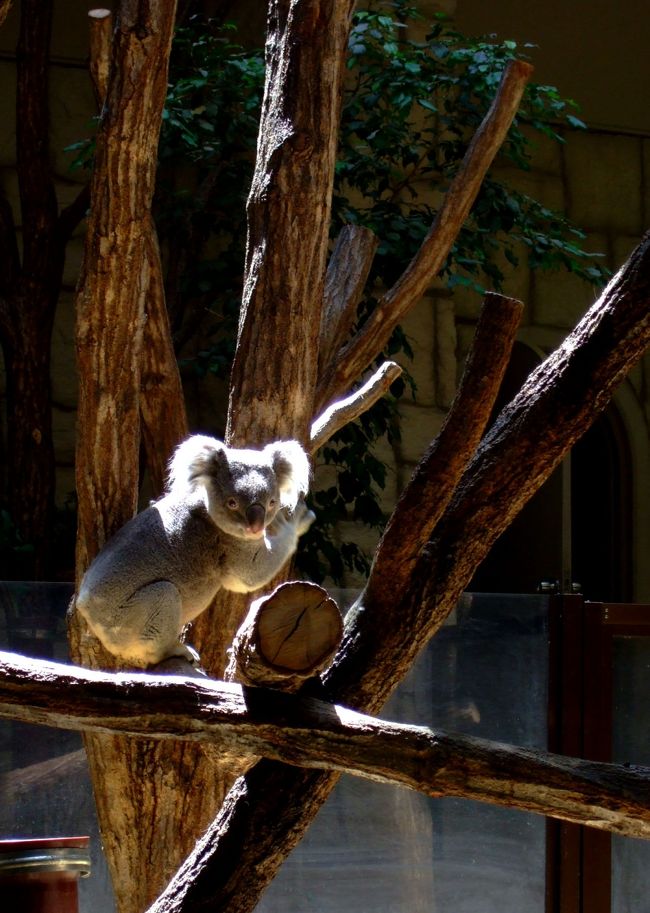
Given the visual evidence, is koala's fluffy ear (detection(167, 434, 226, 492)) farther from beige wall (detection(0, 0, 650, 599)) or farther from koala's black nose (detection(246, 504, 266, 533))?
beige wall (detection(0, 0, 650, 599))

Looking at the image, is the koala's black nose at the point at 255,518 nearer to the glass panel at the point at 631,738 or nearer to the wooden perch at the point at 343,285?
the wooden perch at the point at 343,285

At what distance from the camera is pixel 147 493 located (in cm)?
528

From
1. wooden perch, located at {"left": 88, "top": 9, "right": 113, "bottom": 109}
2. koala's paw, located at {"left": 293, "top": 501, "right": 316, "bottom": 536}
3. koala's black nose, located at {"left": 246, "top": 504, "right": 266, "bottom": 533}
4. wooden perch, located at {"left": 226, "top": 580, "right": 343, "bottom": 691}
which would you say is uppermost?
wooden perch, located at {"left": 88, "top": 9, "right": 113, "bottom": 109}

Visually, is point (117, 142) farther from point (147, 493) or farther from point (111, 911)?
point (147, 493)

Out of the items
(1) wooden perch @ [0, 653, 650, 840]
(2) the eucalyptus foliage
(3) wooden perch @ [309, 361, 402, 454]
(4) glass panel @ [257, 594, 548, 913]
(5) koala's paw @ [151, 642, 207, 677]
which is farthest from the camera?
(2) the eucalyptus foliage

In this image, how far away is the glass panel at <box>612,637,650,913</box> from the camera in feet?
11.1

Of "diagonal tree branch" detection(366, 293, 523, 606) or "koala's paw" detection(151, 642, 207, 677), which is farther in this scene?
"koala's paw" detection(151, 642, 207, 677)

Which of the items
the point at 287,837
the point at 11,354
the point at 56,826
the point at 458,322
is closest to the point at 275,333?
the point at 287,837

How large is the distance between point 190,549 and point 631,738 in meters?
1.65

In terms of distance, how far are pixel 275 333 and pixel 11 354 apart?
6.16ft

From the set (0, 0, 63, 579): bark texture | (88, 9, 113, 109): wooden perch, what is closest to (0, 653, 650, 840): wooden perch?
(88, 9, 113, 109): wooden perch

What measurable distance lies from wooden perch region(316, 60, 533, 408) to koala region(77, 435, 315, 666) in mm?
594

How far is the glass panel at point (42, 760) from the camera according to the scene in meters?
3.03

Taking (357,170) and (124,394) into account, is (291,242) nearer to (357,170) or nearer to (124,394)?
(124,394)
